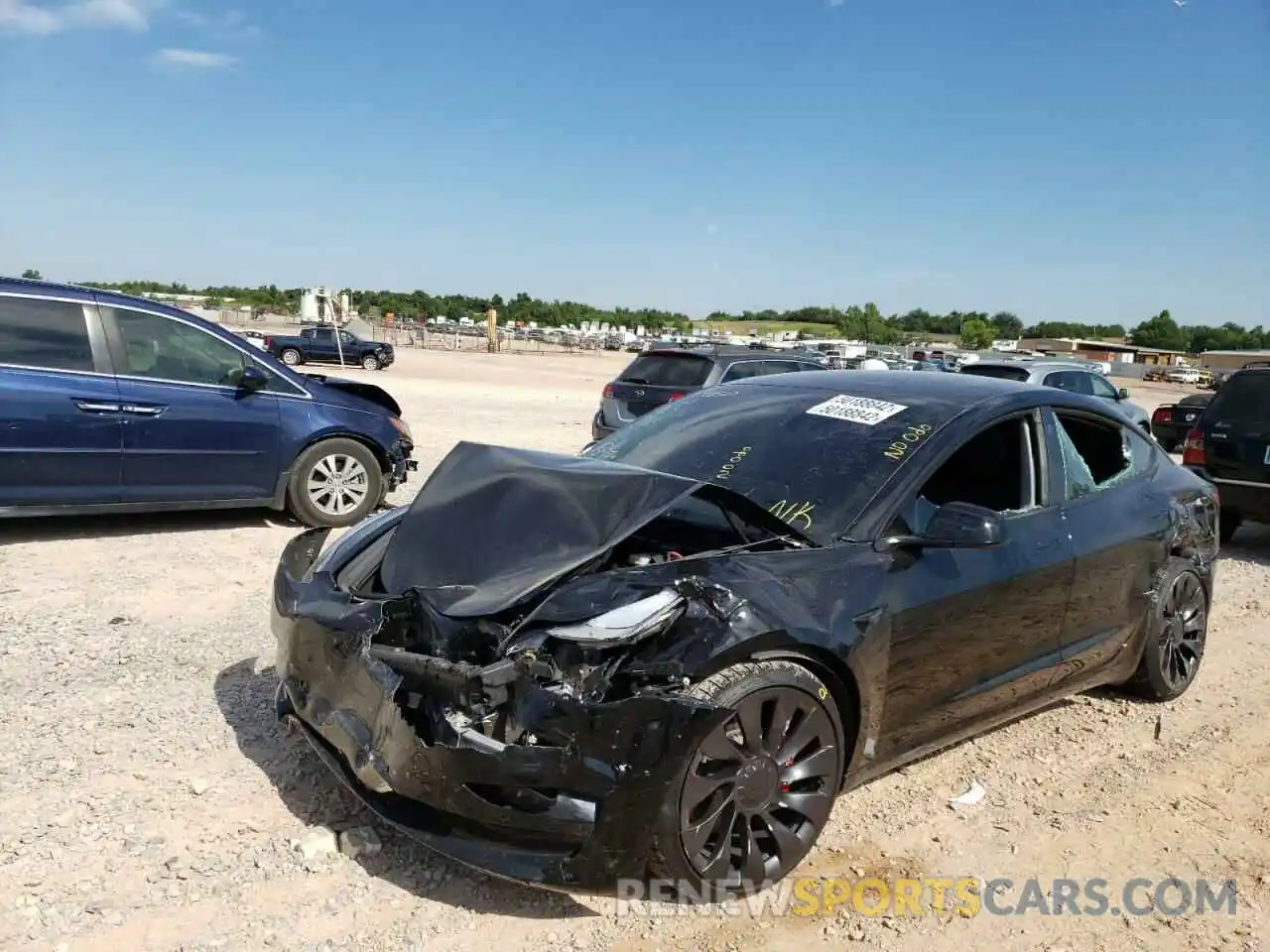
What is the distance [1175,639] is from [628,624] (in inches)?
132

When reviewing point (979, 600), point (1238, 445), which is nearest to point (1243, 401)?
point (1238, 445)

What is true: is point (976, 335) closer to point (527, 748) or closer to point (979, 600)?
point (979, 600)

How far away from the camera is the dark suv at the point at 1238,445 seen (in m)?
7.94

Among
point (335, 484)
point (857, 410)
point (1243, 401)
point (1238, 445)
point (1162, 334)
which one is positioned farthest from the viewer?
point (1162, 334)

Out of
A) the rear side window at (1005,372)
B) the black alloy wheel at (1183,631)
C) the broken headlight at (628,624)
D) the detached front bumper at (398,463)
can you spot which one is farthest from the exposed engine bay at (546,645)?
the rear side window at (1005,372)

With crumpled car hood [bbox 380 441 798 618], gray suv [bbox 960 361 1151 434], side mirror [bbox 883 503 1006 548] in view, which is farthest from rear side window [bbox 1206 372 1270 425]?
crumpled car hood [bbox 380 441 798 618]

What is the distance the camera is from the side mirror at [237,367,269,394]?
7070mm

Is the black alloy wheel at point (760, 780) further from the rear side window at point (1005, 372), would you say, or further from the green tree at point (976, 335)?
the green tree at point (976, 335)

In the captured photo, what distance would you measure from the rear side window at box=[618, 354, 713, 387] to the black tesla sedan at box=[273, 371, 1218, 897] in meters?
7.20

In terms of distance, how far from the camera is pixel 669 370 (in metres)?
12.0

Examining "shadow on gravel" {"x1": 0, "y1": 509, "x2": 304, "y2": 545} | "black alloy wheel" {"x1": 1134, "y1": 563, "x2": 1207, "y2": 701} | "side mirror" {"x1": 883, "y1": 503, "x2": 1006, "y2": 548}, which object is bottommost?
"shadow on gravel" {"x1": 0, "y1": 509, "x2": 304, "y2": 545}

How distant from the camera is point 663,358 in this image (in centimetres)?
1220

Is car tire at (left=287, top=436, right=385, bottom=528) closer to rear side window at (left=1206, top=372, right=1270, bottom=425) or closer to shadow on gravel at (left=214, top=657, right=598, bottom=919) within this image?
shadow on gravel at (left=214, top=657, right=598, bottom=919)

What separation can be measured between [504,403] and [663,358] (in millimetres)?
9074
